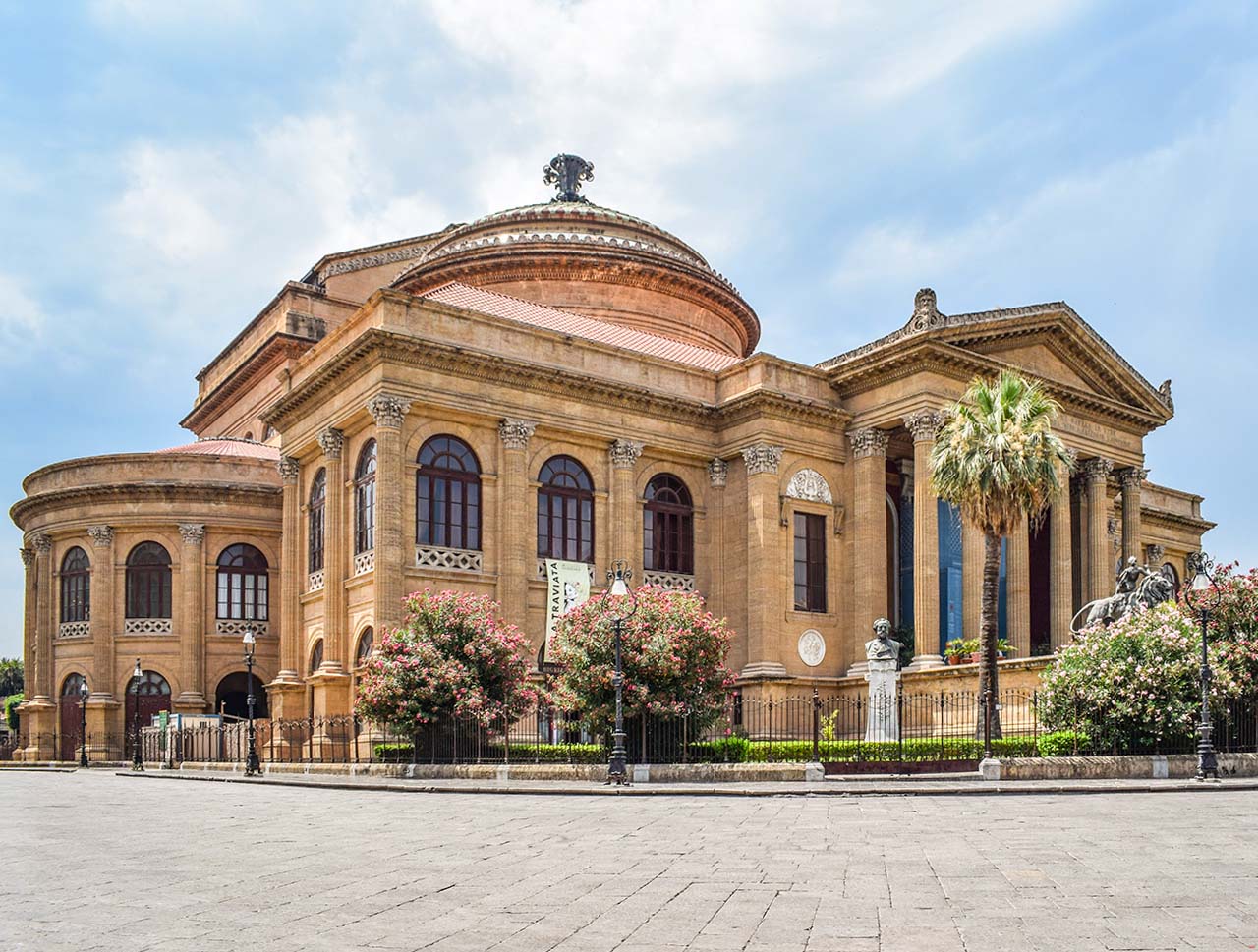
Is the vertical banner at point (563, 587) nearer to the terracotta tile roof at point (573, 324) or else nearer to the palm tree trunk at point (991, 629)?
the terracotta tile roof at point (573, 324)

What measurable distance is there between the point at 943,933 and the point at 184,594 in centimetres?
3753

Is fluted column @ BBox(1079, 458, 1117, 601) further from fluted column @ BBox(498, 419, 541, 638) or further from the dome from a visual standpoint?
fluted column @ BBox(498, 419, 541, 638)

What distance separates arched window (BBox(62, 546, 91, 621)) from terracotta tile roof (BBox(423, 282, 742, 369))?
15232 mm

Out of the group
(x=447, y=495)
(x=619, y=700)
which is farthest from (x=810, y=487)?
(x=619, y=700)

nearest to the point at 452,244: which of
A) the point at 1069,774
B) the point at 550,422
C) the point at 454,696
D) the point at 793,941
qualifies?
the point at 550,422

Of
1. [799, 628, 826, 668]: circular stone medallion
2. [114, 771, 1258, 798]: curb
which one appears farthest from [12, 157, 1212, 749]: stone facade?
[114, 771, 1258, 798]: curb

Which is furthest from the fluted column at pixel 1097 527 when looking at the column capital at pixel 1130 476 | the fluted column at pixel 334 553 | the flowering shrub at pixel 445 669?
the fluted column at pixel 334 553

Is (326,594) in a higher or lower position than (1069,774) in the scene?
higher

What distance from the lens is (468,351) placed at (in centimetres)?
3319

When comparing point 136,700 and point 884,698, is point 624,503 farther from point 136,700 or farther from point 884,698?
point 136,700

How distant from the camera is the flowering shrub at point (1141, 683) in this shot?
24.2 m

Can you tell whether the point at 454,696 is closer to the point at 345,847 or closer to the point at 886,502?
the point at 345,847

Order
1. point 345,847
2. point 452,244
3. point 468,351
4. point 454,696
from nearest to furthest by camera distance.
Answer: point 345,847 < point 454,696 < point 468,351 < point 452,244

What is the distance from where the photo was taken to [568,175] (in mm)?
53625
